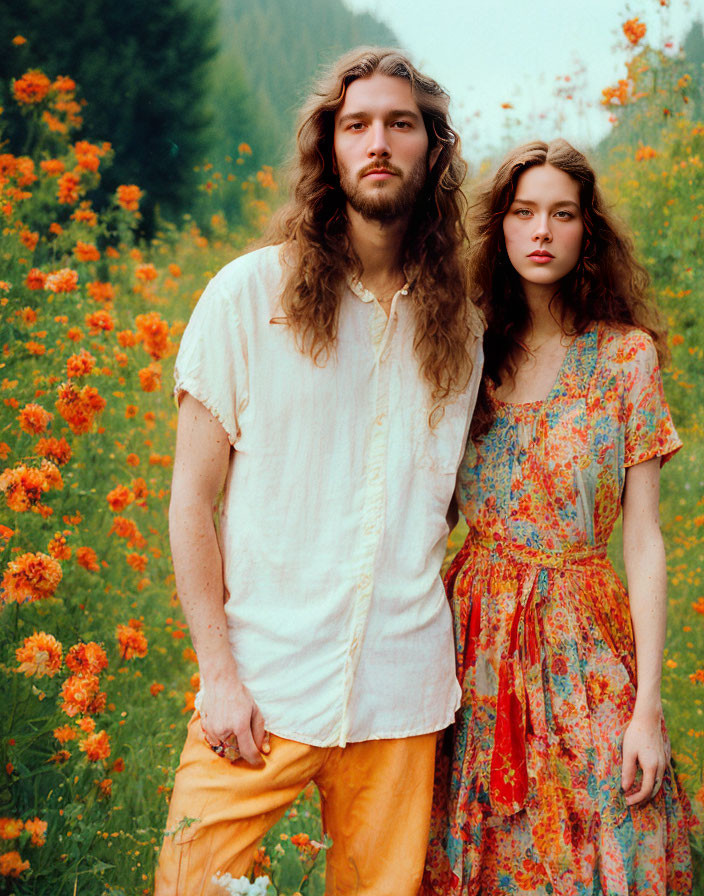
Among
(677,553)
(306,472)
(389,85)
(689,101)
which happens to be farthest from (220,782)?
(689,101)

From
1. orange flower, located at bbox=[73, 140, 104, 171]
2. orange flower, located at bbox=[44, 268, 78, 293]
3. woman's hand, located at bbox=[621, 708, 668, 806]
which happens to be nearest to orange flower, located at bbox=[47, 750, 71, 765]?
woman's hand, located at bbox=[621, 708, 668, 806]

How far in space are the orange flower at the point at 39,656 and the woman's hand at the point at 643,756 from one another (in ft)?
3.75

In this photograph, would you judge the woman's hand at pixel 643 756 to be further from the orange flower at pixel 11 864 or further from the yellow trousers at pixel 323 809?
the orange flower at pixel 11 864

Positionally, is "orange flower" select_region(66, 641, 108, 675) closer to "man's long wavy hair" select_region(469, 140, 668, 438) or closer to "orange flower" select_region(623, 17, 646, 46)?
"man's long wavy hair" select_region(469, 140, 668, 438)

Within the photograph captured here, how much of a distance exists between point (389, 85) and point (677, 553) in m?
2.24

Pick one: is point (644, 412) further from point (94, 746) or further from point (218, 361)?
point (94, 746)

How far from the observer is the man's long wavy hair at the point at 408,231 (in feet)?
5.25

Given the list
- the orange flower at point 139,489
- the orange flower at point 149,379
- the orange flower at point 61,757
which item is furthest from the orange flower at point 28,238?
the orange flower at point 61,757

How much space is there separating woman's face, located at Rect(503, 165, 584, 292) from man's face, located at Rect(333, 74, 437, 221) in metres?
0.26

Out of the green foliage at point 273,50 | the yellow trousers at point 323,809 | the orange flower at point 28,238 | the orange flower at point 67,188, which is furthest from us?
the green foliage at point 273,50

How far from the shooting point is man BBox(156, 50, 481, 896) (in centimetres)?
150

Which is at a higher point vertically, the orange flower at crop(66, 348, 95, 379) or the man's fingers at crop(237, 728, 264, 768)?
the orange flower at crop(66, 348, 95, 379)

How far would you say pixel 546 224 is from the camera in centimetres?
176

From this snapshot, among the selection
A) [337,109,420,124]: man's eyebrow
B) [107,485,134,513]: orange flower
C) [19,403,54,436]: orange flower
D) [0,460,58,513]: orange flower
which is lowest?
[107,485,134,513]: orange flower
